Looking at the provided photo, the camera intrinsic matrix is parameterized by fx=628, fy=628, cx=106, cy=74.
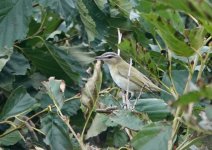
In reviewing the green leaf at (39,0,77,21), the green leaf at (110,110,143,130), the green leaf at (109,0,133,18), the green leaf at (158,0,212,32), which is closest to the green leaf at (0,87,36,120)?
the green leaf at (39,0,77,21)

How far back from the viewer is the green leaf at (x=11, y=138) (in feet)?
7.71

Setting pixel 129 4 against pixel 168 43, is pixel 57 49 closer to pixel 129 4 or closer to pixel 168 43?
pixel 129 4

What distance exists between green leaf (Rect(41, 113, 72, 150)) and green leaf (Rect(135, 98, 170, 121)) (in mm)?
238

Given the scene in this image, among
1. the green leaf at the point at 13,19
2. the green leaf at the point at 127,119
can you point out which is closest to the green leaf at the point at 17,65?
the green leaf at the point at 13,19

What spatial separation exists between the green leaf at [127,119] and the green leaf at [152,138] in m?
0.17

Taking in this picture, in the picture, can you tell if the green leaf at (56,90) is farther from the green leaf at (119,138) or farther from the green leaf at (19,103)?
the green leaf at (119,138)

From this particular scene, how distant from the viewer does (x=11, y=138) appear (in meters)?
2.37

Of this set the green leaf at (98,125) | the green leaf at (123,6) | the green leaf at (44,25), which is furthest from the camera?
the green leaf at (44,25)

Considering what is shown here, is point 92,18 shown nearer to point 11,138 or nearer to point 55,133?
point 11,138

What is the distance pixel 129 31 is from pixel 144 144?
1.35 meters

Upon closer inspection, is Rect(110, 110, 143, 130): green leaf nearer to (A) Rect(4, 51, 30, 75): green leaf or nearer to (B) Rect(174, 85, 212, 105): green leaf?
(B) Rect(174, 85, 212, 105): green leaf

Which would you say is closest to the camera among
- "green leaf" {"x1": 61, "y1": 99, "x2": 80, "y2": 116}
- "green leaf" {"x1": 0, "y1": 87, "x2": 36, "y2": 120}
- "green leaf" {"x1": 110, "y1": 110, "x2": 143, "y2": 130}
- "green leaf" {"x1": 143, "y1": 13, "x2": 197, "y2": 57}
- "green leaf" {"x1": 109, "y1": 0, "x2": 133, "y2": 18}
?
"green leaf" {"x1": 143, "y1": 13, "x2": 197, "y2": 57}

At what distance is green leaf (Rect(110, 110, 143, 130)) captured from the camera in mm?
1684

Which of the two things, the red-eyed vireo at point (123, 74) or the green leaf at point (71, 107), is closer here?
the green leaf at point (71, 107)
